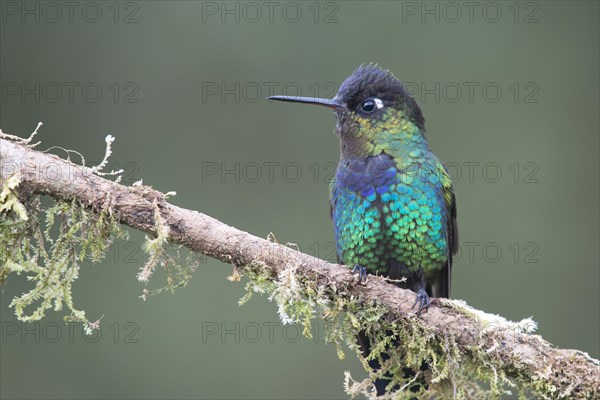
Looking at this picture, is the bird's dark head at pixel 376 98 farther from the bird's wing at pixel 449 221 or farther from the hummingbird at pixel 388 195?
the bird's wing at pixel 449 221

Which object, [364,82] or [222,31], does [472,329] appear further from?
[222,31]

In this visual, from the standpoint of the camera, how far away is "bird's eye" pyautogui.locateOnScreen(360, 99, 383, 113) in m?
4.32

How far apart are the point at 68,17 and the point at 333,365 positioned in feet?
12.4

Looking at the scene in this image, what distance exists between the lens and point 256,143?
717 centimetres

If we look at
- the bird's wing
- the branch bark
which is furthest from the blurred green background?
the branch bark

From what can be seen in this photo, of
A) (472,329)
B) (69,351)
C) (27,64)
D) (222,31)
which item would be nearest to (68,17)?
(27,64)

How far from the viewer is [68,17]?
22.6 ft

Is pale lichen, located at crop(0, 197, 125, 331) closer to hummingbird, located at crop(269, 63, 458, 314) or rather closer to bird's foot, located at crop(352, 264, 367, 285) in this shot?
bird's foot, located at crop(352, 264, 367, 285)

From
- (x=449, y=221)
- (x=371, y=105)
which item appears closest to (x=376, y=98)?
(x=371, y=105)

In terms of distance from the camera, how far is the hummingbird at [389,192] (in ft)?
13.0

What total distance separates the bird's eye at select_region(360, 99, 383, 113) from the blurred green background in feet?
8.53

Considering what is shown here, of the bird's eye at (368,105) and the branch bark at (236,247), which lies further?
the bird's eye at (368,105)

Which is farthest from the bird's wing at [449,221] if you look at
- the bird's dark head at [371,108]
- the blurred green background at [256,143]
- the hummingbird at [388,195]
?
the blurred green background at [256,143]

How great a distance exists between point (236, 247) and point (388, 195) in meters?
1.02
